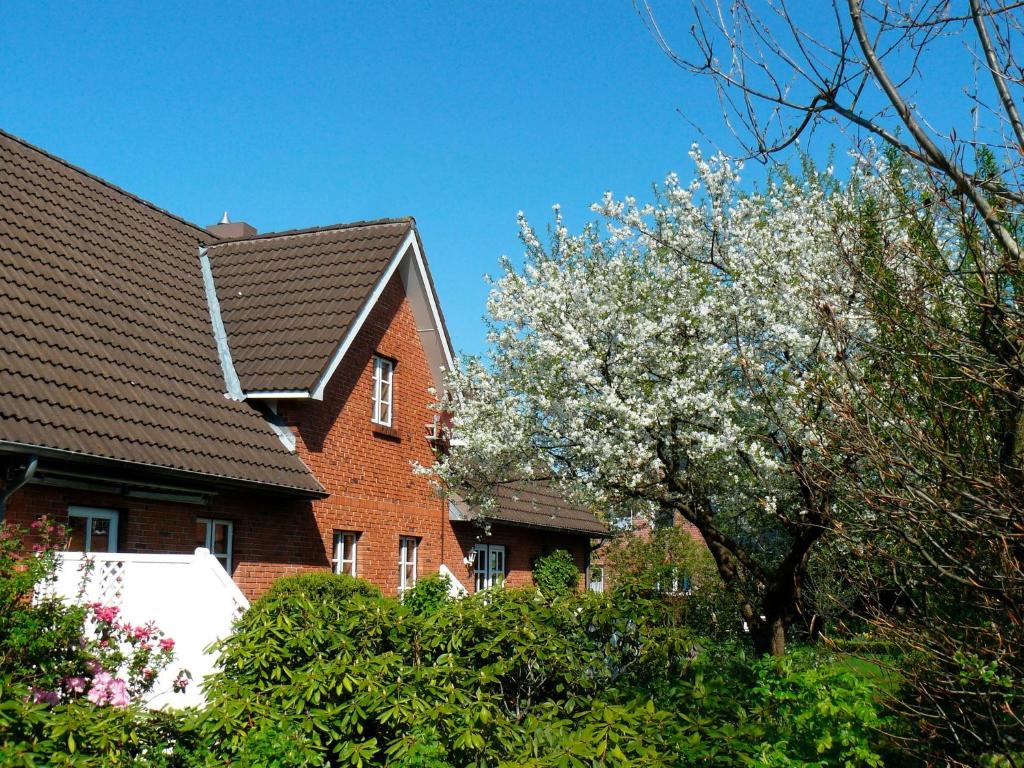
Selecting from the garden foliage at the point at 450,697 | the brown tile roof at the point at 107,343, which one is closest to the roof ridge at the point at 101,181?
the brown tile roof at the point at 107,343

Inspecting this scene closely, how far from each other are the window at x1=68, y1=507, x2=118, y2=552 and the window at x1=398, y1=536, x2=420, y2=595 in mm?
6687

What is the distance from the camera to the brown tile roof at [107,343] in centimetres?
1107

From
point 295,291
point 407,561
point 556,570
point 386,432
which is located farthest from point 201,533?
point 556,570

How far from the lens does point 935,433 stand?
5.45 m

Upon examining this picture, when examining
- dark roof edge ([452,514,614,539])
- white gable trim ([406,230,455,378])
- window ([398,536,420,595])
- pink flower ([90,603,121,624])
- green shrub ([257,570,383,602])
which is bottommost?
pink flower ([90,603,121,624])

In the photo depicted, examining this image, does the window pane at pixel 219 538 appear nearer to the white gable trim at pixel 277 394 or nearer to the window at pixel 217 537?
the window at pixel 217 537

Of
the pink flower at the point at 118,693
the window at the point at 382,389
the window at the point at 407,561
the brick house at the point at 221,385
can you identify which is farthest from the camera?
the window at the point at 407,561

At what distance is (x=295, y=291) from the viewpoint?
16875mm

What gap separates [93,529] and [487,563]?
1119 centimetres

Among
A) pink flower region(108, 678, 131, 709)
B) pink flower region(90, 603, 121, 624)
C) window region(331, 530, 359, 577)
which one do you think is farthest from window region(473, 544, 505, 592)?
pink flower region(108, 678, 131, 709)

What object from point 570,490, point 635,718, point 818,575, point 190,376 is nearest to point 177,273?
point 190,376

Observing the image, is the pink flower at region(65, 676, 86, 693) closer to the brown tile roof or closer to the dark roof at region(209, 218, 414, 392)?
the brown tile roof

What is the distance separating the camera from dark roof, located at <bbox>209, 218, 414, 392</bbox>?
15.0 metres

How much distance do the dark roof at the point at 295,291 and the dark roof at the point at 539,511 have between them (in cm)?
448
